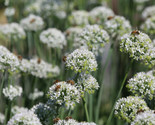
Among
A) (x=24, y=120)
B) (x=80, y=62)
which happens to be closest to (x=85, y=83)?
(x=80, y=62)

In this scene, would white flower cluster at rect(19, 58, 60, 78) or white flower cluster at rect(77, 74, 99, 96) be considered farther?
white flower cluster at rect(19, 58, 60, 78)

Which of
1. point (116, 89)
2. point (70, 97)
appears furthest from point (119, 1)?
point (70, 97)

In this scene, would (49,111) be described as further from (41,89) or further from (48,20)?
(48,20)

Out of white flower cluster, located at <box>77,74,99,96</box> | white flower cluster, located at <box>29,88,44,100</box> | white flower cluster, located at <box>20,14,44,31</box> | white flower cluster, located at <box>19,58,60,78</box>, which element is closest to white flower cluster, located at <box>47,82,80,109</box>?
white flower cluster, located at <box>77,74,99,96</box>

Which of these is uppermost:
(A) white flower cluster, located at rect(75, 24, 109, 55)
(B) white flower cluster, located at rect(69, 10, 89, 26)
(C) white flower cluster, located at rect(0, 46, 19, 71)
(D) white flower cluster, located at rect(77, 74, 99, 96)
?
(B) white flower cluster, located at rect(69, 10, 89, 26)

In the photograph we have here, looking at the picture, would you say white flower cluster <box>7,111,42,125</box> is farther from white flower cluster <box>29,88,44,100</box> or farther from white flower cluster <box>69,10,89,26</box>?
white flower cluster <box>69,10,89,26</box>

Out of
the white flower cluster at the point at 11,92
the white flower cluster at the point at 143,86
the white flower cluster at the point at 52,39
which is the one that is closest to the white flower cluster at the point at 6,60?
the white flower cluster at the point at 11,92
